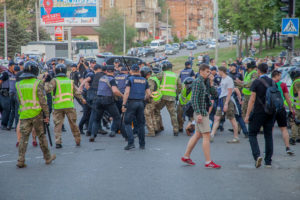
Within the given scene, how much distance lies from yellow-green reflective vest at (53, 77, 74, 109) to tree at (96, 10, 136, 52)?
65.6 meters

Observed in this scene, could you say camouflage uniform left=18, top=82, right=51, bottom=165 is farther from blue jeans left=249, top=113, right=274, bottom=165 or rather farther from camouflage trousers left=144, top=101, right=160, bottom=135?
camouflage trousers left=144, top=101, right=160, bottom=135

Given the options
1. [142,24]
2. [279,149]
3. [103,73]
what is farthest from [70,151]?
[142,24]

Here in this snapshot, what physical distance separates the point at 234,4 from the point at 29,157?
5107 centimetres

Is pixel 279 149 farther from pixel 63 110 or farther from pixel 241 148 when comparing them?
pixel 63 110

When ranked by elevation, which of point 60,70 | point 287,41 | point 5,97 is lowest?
point 5,97

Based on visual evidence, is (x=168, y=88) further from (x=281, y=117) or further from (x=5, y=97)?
(x=5, y=97)

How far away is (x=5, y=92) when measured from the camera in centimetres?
1342

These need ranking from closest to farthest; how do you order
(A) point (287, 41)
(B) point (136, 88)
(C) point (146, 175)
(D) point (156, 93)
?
(C) point (146, 175), (B) point (136, 88), (D) point (156, 93), (A) point (287, 41)

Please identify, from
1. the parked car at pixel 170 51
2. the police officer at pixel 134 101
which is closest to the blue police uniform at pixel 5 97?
the police officer at pixel 134 101

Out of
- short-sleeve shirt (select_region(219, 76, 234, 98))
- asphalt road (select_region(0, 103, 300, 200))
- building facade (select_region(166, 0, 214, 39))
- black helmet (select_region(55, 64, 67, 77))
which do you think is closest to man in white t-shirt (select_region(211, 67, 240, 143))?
short-sleeve shirt (select_region(219, 76, 234, 98))

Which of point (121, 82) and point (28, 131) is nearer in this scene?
point (28, 131)

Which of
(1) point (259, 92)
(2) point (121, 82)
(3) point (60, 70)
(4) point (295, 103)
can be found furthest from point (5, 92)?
(1) point (259, 92)

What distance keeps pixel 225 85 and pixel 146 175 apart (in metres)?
4.10

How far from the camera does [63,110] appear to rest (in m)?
10.2
